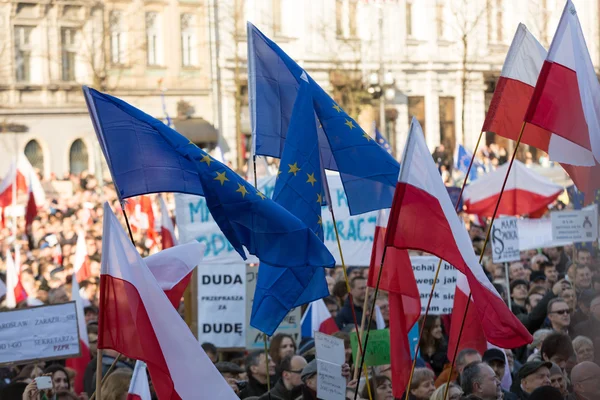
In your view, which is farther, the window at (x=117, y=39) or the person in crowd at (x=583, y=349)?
the window at (x=117, y=39)

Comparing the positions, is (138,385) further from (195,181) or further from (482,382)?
(482,382)

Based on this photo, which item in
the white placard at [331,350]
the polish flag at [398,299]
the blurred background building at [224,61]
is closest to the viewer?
the white placard at [331,350]

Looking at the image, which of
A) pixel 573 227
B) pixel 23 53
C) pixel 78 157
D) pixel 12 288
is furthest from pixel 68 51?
pixel 573 227

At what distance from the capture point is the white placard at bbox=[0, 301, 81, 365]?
7.95 m

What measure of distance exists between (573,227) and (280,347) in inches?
185

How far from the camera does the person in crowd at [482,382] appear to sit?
24.2 ft

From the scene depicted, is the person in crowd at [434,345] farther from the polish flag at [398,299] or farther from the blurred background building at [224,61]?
the blurred background building at [224,61]

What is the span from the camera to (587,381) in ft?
23.9

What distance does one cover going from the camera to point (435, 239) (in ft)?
21.0

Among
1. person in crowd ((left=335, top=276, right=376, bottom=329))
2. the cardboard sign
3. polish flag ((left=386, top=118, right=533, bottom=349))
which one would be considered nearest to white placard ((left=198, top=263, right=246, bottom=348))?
person in crowd ((left=335, top=276, right=376, bottom=329))

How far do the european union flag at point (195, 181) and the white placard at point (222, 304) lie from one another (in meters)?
3.70

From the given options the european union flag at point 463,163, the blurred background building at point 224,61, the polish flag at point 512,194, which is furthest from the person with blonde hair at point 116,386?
the blurred background building at point 224,61

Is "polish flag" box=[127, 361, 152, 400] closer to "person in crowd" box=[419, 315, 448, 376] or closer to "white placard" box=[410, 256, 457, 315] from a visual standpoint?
"person in crowd" box=[419, 315, 448, 376]

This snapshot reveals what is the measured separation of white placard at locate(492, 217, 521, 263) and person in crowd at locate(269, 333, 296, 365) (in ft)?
12.1
